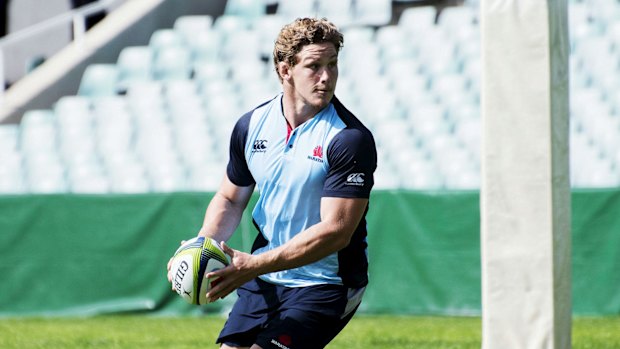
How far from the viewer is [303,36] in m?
4.99

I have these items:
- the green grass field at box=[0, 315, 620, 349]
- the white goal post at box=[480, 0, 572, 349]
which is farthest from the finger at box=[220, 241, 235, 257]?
the green grass field at box=[0, 315, 620, 349]

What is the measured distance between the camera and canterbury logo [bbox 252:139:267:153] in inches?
206

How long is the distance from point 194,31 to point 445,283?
914cm

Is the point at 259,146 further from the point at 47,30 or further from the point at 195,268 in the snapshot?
the point at 47,30

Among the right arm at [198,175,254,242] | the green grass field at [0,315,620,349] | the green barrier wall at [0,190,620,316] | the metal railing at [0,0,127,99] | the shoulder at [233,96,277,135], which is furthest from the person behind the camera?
the metal railing at [0,0,127,99]

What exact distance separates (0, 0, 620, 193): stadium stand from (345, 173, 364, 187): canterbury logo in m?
8.91

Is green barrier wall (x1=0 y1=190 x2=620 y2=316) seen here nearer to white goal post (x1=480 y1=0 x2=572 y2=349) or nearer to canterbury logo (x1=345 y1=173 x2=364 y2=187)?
white goal post (x1=480 y1=0 x2=572 y2=349)

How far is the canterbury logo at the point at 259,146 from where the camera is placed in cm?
523

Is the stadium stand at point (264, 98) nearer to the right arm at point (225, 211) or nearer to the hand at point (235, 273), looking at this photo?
the right arm at point (225, 211)

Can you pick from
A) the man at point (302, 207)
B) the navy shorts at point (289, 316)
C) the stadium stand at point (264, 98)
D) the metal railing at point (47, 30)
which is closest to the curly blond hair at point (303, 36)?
the man at point (302, 207)

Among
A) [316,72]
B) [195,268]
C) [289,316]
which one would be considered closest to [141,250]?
[195,268]

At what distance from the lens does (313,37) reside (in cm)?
499

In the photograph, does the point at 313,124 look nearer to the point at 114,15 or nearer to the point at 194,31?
the point at 194,31

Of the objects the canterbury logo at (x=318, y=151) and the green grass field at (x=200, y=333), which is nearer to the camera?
the canterbury logo at (x=318, y=151)
